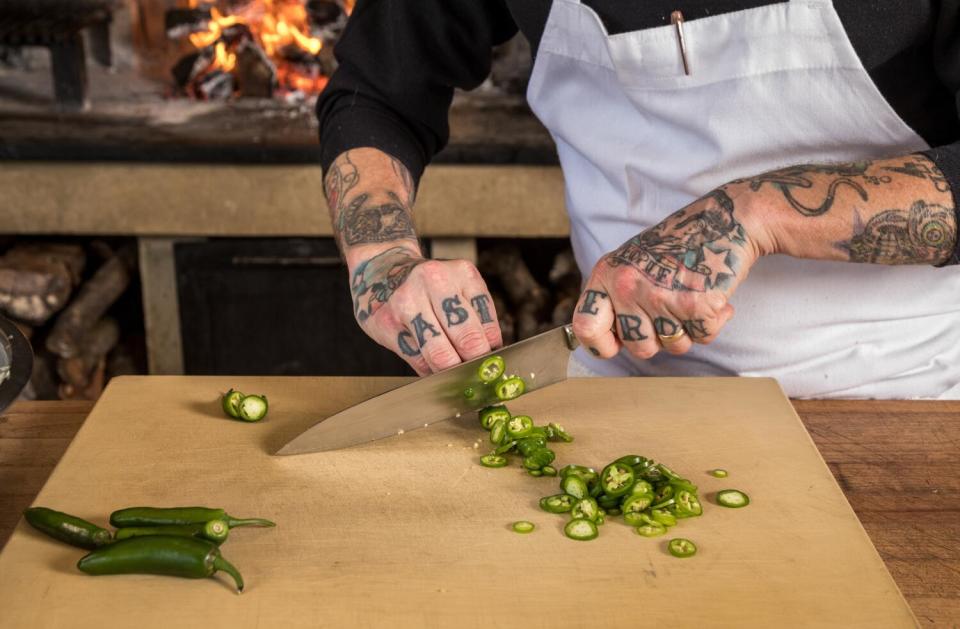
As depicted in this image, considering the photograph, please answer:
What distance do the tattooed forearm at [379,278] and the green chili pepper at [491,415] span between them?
21 cm

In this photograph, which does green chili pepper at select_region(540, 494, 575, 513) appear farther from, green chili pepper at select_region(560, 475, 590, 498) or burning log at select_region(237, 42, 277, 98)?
burning log at select_region(237, 42, 277, 98)

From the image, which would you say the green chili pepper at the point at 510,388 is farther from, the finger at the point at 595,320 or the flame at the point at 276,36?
the flame at the point at 276,36

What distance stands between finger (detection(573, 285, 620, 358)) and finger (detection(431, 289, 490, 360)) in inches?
5.1

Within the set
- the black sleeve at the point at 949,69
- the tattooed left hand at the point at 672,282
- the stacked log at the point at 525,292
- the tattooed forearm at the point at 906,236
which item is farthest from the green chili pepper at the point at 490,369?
the stacked log at the point at 525,292

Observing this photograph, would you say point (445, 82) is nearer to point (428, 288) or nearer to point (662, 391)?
point (428, 288)

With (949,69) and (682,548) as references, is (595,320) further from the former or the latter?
(949,69)

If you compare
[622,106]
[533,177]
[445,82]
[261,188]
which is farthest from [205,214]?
[622,106]

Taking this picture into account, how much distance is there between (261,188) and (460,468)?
1.55 metres

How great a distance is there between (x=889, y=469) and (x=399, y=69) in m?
1.01

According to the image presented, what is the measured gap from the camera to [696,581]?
1121 mm

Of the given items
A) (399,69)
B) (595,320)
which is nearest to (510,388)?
(595,320)

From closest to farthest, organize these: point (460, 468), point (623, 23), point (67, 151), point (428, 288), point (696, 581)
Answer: point (696, 581)
point (460, 468)
point (428, 288)
point (623, 23)
point (67, 151)

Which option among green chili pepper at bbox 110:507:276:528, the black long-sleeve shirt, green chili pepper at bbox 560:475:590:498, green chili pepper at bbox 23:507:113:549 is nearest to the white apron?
the black long-sleeve shirt

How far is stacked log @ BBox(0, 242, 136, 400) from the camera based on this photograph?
2.79 m
